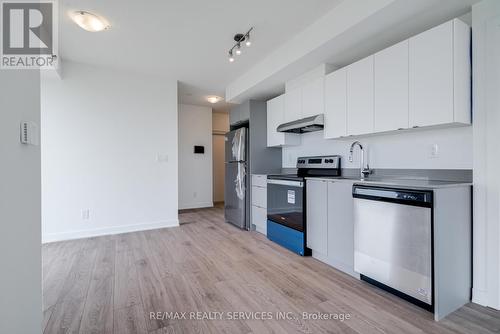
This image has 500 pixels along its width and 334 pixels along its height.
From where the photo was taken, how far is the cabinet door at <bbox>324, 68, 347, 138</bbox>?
261 centimetres

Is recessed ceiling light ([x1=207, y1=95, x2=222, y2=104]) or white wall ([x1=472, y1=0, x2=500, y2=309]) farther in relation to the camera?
recessed ceiling light ([x1=207, y1=95, x2=222, y2=104])

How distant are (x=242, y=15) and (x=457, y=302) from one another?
3.05m

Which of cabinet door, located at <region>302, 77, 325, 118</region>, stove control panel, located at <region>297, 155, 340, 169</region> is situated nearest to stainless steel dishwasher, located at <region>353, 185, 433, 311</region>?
stove control panel, located at <region>297, 155, 340, 169</region>

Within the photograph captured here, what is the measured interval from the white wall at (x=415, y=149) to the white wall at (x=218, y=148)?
161 inches

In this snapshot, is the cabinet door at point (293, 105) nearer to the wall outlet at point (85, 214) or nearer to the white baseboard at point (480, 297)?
the white baseboard at point (480, 297)

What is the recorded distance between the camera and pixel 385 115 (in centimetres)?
220

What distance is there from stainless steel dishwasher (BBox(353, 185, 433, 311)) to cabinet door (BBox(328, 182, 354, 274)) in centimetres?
10

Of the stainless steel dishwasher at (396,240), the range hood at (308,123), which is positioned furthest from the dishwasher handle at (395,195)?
the range hood at (308,123)

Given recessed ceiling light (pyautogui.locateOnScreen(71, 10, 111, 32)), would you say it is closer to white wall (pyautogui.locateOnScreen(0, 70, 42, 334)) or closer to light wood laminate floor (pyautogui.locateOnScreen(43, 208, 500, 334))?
white wall (pyautogui.locateOnScreen(0, 70, 42, 334))

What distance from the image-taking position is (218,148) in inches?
268

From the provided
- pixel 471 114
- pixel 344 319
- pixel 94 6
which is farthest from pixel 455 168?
pixel 94 6

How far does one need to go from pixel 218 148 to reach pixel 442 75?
18.1 ft

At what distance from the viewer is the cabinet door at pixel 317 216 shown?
8.42 ft

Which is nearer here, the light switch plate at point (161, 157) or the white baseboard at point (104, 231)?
the white baseboard at point (104, 231)
